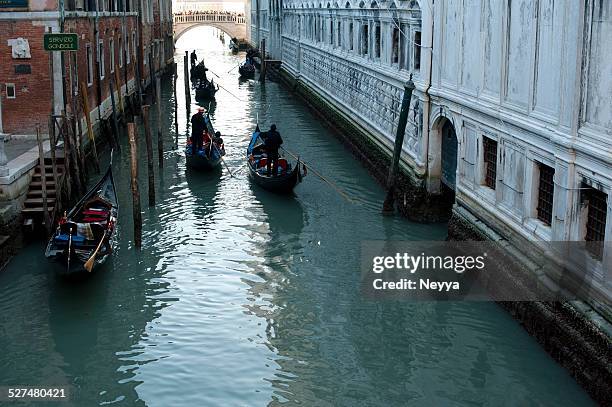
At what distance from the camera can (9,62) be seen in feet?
58.7

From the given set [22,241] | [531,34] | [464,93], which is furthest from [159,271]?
[531,34]

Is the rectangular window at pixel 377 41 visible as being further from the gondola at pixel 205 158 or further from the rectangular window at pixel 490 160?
the rectangular window at pixel 490 160

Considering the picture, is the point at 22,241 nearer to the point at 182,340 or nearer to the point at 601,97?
the point at 182,340

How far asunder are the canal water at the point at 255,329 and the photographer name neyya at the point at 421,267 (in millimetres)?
542

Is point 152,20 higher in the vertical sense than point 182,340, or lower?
higher

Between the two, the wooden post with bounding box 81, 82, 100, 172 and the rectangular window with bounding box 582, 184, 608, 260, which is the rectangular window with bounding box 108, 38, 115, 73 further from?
the rectangular window with bounding box 582, 184, 608, 260

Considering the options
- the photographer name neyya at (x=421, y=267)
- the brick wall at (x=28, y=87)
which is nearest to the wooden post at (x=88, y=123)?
the brick wall at (x=28, y=87)

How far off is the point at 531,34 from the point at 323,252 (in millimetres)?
5247

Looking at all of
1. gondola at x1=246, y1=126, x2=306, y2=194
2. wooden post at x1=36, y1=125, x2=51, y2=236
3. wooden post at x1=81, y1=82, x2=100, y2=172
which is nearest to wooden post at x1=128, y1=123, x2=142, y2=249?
wooden post at x1=36, y1=125, x2=51, y2=236

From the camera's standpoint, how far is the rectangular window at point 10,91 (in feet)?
59.0

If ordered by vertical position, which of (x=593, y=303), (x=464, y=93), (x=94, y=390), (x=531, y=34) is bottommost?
(x=94, y=390)

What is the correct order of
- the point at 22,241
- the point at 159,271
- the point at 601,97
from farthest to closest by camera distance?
the point at 22,241
the point at 159,271
the point at 601,97

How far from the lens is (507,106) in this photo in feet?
37.2

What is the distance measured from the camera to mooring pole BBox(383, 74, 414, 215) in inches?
584
